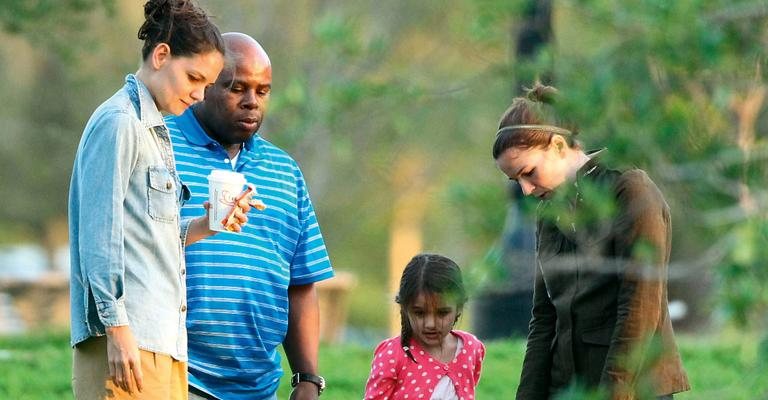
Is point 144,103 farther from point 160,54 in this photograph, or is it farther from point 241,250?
point 241,250

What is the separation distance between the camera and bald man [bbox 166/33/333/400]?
15.4 ft

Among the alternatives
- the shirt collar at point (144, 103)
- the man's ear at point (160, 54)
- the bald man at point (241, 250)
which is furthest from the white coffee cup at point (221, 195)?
the bald man at point (241, 250)

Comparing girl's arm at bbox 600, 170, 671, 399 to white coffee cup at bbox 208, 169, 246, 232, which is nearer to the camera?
girl's arm at bbox 600, 170, 671, 399

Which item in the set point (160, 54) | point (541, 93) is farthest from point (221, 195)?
point (541, 93)

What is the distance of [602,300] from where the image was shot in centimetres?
445

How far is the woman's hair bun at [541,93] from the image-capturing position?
2.83m

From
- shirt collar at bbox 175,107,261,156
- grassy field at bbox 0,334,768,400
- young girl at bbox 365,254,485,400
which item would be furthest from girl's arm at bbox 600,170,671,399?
grassy field at bbox 0,334,768,400

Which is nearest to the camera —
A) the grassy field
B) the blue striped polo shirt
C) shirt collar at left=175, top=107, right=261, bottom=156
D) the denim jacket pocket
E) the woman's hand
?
the woman's hand

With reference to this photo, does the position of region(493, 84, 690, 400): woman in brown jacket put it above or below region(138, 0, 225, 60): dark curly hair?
below

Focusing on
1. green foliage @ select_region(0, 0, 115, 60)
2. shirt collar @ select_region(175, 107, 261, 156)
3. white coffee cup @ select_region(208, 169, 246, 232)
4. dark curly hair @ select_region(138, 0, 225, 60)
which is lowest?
white coffee cup @ select_region(208, 169, 246, 232)

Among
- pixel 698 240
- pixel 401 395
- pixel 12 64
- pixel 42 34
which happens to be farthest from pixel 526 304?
pixel 12 64

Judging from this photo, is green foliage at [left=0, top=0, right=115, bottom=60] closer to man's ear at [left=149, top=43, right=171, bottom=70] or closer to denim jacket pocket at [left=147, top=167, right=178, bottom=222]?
man's ear at [left=149, top=43, right=171, bottom=70]

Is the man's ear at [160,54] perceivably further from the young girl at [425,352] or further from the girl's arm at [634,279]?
the young girl at [425,352]

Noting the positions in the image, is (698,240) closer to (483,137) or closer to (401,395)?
(401,395)
